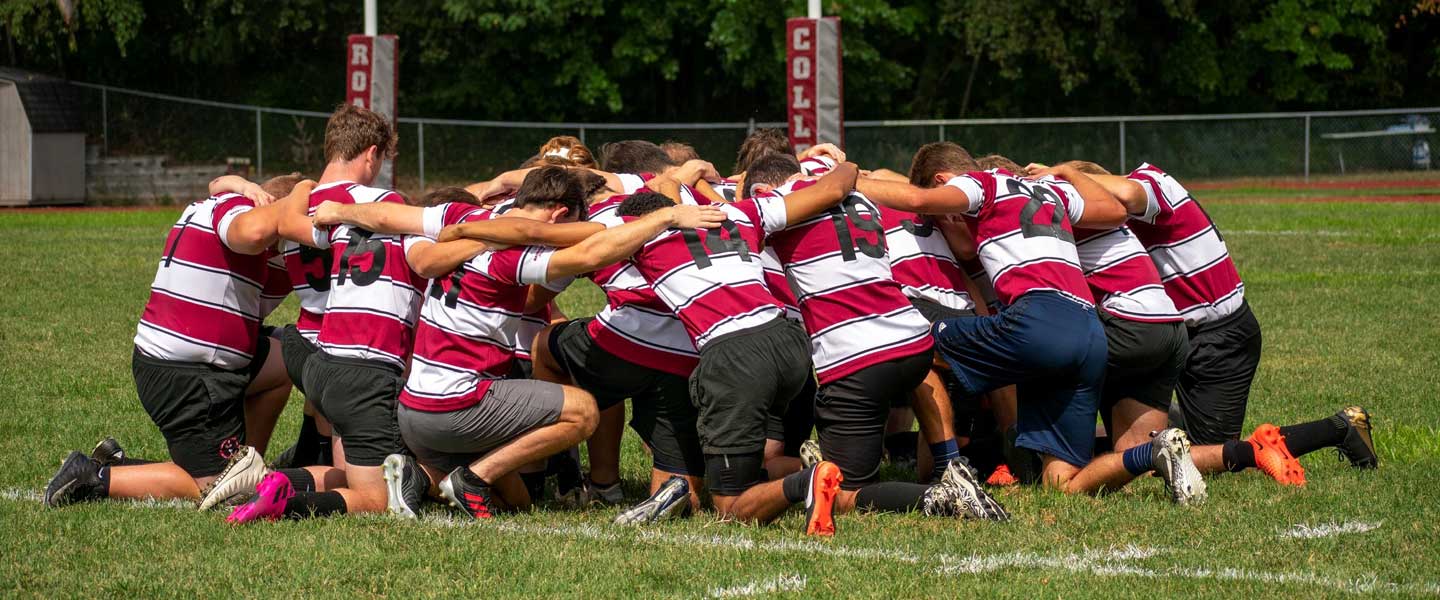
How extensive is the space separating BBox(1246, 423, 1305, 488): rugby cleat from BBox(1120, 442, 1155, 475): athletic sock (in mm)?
584

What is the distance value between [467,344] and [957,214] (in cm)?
219

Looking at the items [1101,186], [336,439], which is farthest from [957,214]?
[336,439]

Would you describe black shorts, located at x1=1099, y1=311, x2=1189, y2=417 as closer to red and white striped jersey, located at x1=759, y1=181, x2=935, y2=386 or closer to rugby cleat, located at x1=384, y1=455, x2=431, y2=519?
red and white striped jersey, located at x1=759, y1=181, x2=935, y2=386

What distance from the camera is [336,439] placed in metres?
6.51

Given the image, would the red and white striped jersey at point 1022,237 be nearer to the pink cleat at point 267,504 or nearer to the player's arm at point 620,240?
the player's arm at point 620,240

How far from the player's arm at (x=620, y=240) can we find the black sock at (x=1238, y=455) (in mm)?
2499

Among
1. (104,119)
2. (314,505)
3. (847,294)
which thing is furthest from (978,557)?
(104,119)

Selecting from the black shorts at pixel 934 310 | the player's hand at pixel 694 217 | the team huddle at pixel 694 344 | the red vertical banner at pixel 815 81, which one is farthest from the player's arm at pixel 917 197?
the red vertical banner at pixel 815 81

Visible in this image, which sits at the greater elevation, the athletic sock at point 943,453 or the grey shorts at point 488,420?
the grey shorts at point 488,420

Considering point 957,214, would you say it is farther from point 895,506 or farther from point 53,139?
point 53,139

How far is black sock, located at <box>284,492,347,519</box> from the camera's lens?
5758mm

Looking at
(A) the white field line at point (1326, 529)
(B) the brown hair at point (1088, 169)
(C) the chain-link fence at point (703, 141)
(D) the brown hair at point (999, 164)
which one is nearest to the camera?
(A) the white field line at point (1326, 529)

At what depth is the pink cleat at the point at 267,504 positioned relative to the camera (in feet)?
18.6

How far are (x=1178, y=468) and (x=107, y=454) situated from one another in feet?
14.8
